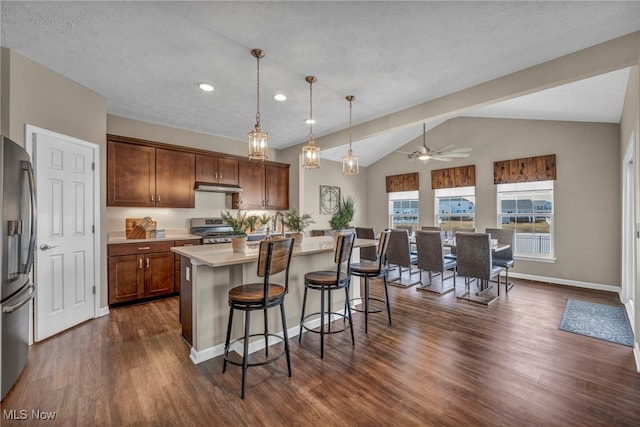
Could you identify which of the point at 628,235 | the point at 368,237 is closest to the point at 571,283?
the point at 628,235

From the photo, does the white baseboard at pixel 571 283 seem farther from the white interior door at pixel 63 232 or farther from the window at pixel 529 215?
the white interior door at pixel 63 232

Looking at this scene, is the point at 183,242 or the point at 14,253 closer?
the point at 14,253

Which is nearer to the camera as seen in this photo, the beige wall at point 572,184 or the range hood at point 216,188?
the beige wall at point 572,184

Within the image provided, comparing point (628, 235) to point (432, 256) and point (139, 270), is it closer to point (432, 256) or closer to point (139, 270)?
point (432, 256)

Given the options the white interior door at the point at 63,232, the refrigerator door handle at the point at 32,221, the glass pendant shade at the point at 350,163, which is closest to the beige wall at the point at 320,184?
the glass pendant shade at the point at 350,163

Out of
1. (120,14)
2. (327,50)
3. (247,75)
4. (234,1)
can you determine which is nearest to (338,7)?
(327,50)

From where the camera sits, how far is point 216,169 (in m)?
5.15

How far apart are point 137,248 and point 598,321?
5949 millimetres

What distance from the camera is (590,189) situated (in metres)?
4.69

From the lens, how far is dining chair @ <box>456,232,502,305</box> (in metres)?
3.97

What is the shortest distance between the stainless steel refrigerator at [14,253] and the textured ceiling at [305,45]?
116 cm

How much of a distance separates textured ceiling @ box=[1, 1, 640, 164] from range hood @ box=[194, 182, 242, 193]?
54.1 inches

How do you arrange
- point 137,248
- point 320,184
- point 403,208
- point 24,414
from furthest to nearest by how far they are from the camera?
point 403,208 → point 320,184 → point 137,248 → point 24,414

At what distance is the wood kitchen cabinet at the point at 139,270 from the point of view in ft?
12.5
